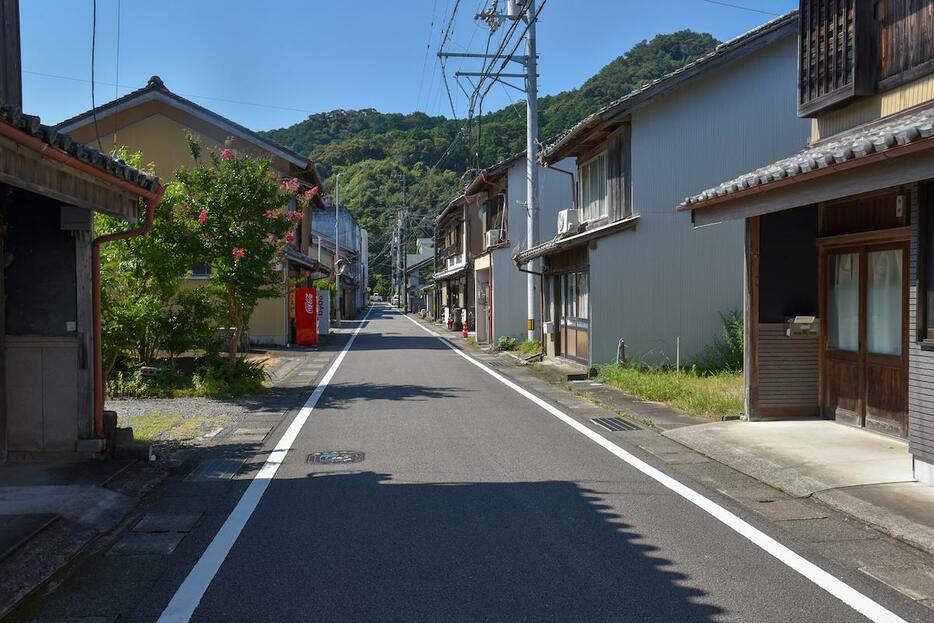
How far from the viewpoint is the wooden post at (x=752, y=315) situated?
32.7 feet

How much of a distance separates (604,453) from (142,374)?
30.8ft

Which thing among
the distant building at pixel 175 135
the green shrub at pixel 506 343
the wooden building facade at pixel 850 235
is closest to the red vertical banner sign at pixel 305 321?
the distant building at pixel 175 135

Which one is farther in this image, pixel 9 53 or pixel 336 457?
pixel 336 457

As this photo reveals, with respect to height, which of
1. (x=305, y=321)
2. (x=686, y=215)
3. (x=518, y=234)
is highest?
(x=518, y=234)

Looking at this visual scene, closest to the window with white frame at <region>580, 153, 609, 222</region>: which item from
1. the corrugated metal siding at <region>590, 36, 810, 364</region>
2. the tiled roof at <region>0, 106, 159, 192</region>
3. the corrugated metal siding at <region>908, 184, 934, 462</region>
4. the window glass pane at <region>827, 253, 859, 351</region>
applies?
the corrugated metal siding at <region>590, 36, 810, 364</region>

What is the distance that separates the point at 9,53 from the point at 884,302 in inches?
413

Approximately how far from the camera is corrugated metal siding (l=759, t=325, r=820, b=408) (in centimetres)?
995

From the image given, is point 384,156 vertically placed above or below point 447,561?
above

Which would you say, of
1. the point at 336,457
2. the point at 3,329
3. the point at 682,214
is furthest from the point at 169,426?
the point at 682,214

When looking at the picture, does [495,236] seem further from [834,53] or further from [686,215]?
[834,53]

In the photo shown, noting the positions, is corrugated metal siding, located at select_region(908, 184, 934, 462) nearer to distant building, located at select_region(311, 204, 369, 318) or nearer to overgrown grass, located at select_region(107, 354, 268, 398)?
overgrown grass, located at select_region(107, 354, 268, 398)

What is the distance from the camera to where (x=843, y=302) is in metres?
9.63

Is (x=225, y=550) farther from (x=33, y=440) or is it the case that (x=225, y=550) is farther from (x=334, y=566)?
(x=33, y=440)

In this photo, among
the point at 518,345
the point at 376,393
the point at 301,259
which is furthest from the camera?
the point at 301,259
